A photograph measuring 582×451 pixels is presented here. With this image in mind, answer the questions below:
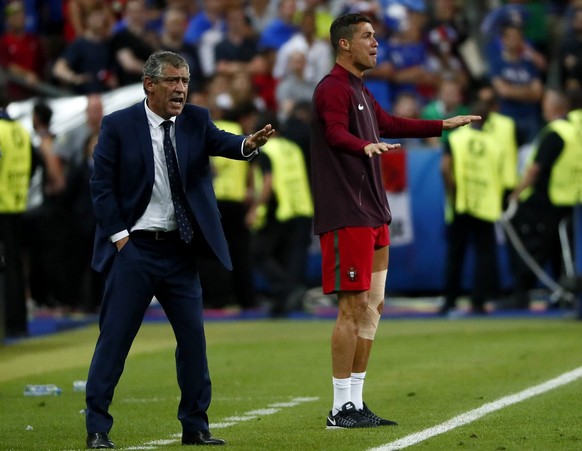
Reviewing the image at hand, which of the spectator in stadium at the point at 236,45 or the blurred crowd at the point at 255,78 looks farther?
the spectator in stadium at the point at 236,45

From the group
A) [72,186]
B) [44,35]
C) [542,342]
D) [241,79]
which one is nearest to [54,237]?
[72,186]

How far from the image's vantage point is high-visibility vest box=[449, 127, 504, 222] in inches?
755

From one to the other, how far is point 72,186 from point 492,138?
16.9 feet

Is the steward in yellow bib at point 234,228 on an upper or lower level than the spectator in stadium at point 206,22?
lower

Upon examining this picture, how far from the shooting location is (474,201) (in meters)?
19.2

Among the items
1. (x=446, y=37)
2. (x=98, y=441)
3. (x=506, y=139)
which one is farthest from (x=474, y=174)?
(x=98, y=441)

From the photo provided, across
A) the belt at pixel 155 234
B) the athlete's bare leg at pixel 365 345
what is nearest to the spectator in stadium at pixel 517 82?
the athlete's bare leg at pixel 365 345

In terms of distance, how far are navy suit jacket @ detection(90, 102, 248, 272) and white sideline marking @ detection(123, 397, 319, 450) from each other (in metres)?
0.99

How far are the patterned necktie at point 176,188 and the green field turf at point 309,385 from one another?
3.91ft

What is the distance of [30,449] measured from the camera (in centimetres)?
890

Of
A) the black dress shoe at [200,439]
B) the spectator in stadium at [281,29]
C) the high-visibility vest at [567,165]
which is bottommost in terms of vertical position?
the black dress shoe at [200,439]

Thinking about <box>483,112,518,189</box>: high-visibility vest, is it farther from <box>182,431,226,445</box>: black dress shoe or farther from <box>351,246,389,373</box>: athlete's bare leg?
<box>182,431,226,445</box>: black dress shoe

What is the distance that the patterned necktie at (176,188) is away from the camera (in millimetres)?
8812

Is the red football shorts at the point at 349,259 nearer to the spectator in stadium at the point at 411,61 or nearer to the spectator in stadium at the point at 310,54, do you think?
the spectator in stadium at the point at 310,54
